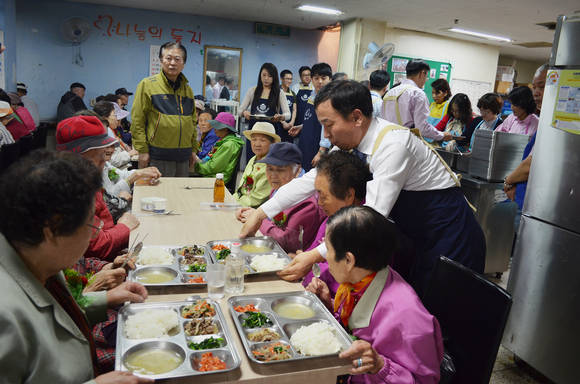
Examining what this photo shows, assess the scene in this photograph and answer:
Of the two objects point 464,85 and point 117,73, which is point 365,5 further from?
point 117,73

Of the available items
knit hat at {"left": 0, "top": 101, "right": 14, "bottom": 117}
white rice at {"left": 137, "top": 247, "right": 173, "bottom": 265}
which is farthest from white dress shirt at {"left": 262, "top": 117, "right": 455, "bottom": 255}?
knit hat at {"left": 0, "top": 101, "right": 14, "bottom": 117}

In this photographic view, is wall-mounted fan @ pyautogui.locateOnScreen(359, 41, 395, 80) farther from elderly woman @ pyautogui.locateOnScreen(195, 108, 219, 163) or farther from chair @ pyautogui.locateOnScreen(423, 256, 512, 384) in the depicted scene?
chair @ pyautogui.locateOnScreen(423, 256, 512, 384)

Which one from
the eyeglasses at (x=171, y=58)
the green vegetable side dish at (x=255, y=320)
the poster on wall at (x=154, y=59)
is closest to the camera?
the green vegetable side dish at (x=255, y=320)

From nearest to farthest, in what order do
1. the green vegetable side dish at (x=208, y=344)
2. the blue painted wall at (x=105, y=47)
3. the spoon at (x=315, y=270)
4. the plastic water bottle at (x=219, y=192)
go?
the green vegetable side dish at (x=208, y=344) < the spoon at (x=315, y=270) < the plastic water bottle at (x=219, y=192) < the blue painted wall at (x=105, y=47)

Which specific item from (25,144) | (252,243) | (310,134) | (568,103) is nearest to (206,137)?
(310,134)

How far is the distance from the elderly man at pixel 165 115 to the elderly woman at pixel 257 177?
0.84 m

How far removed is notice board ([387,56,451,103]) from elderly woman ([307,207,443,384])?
7387 mm

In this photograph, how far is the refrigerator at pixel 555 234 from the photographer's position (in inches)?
87.7

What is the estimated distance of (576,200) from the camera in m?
2.22

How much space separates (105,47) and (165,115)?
563 centimetres

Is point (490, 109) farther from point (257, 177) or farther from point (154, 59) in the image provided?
point (154, 59)

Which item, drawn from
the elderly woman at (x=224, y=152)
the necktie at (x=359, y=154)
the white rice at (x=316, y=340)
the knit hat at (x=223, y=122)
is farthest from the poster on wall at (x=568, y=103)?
the knit hat at (x=223, y=122)

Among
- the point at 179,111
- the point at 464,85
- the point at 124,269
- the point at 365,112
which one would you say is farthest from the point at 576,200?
the point at 464,85

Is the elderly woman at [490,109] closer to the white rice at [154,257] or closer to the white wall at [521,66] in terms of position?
the white rice at [154,257]
